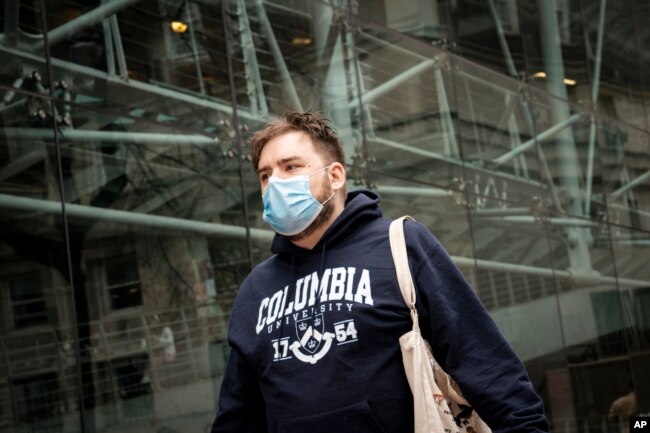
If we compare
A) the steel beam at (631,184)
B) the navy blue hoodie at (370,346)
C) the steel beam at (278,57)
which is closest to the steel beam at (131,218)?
the steel beam at (278,57)

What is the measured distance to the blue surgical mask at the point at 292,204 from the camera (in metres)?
2.98

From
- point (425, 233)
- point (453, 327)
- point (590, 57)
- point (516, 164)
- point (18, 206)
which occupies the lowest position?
point (453, 327)

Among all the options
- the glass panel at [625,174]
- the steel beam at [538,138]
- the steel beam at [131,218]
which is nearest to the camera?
the steel beam at [131,218]

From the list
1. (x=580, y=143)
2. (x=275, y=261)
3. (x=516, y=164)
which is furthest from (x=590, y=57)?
(x=275, y=261)

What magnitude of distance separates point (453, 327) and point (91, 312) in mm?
4247

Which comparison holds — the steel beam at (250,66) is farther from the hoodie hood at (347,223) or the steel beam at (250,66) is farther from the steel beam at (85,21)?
the hoodie hood at (347,223)

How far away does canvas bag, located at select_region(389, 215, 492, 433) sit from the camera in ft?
8.80

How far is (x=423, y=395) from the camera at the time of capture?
2.69 m

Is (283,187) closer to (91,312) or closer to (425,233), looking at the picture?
(425,233)

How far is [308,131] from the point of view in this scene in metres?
3.06

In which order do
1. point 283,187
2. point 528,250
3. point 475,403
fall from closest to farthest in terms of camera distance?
point 475,403, point 283,187, point 528,250

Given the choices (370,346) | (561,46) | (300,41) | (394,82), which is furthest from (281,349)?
(561,46)

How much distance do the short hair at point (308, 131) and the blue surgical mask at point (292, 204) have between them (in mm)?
67

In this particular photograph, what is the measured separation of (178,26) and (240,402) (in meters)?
5.19
